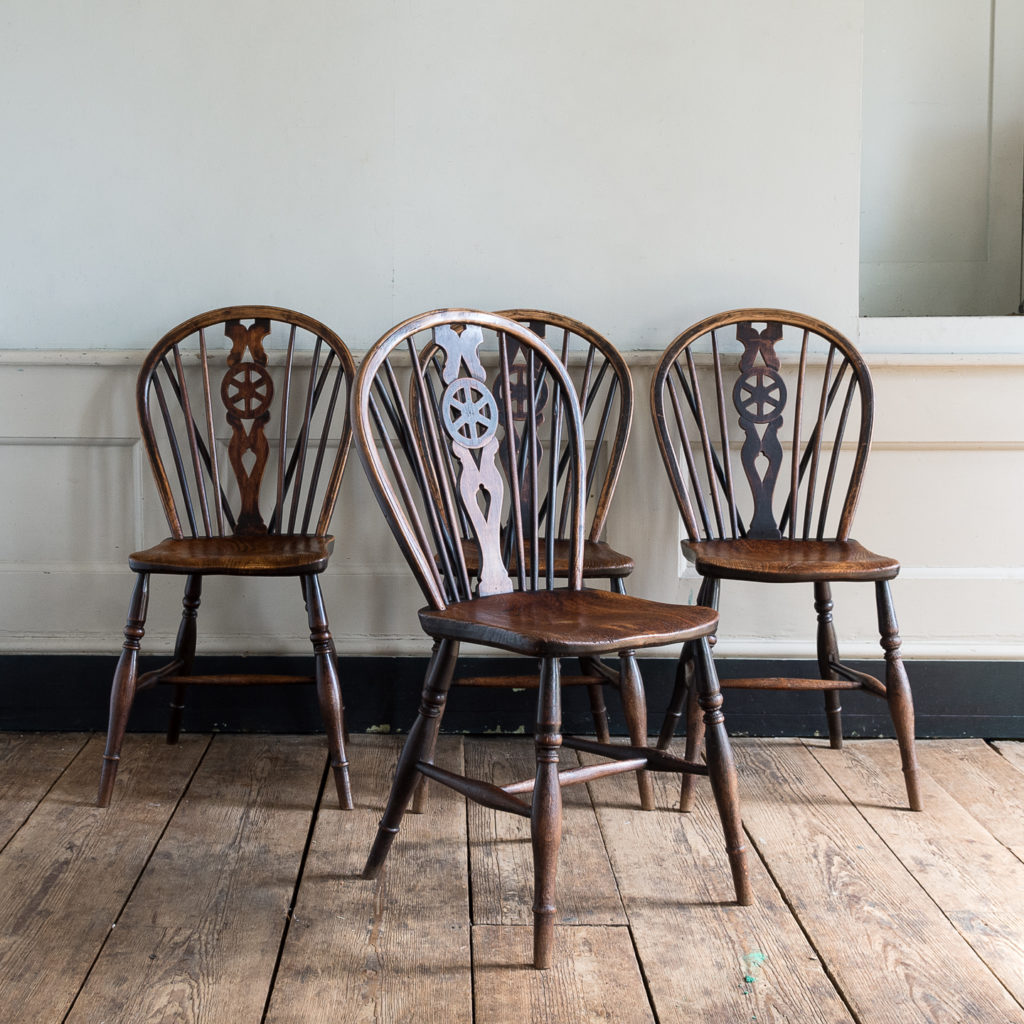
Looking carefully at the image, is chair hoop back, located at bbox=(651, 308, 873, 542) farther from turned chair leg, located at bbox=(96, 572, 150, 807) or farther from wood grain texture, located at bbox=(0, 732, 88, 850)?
wood grain texture, located at bbox=(0, 732, 88, 850)

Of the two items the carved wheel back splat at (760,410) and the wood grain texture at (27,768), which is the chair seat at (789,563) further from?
the wood grain texture at (27,768)

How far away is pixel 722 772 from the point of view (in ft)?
4.95

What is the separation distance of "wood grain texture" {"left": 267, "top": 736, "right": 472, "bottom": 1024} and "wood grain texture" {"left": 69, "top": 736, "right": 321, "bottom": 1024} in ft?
0.14

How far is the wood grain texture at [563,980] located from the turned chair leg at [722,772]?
0.21 meters

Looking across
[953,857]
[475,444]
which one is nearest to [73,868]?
[475,444]

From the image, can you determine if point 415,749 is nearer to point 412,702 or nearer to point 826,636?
point 412,702

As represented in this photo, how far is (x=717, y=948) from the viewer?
1.42 m

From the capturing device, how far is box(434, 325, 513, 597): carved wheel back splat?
168 centimetres

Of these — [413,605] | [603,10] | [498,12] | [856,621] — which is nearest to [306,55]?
[498,12]

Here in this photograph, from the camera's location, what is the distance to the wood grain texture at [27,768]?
1865 millimetres

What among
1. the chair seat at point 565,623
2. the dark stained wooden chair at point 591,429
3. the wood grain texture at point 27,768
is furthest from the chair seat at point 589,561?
the wood grain texture at point 27,768

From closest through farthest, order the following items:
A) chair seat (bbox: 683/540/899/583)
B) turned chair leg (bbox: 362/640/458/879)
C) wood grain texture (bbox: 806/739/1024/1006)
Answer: wood grain texture (bbox: 806/739/1024/1006), turned chair leg (bbox: 362/640/458/879), chair seat (bbox: 683/540/899/583)

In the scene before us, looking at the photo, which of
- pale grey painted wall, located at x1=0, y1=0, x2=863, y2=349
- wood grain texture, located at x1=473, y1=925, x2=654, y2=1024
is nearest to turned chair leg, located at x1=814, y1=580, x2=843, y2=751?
pale grey painted wall, located at x1=0, y1=0, x2=863, y2=349

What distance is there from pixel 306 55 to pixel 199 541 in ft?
3.64
